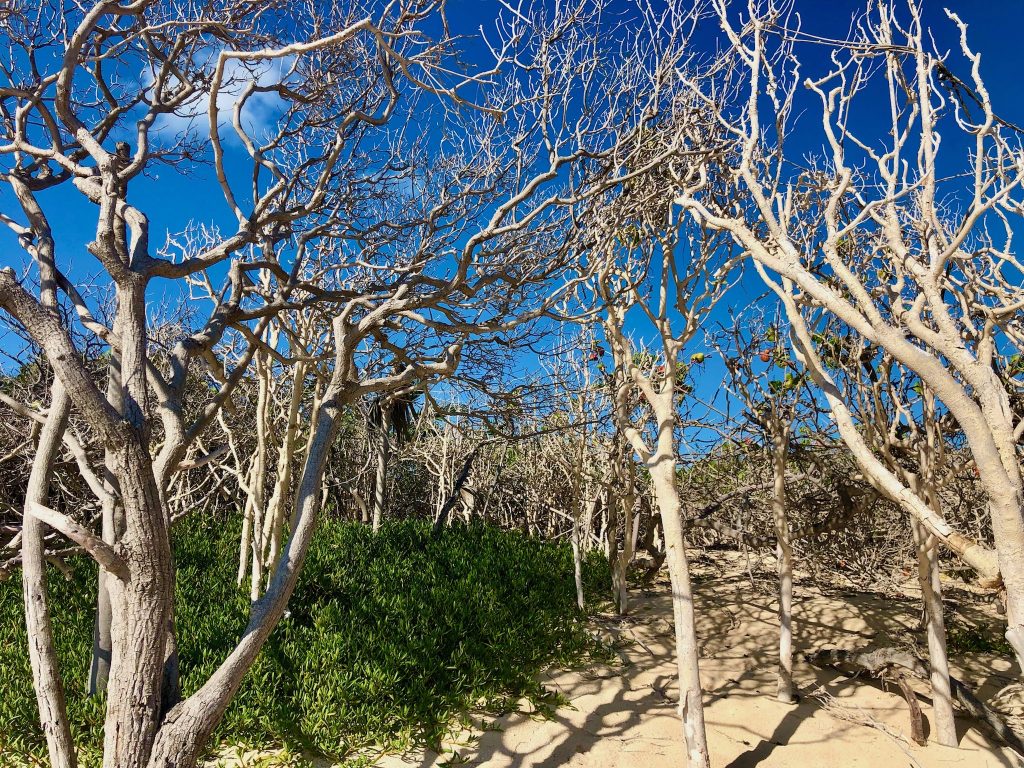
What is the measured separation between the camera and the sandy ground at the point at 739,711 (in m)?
5.75

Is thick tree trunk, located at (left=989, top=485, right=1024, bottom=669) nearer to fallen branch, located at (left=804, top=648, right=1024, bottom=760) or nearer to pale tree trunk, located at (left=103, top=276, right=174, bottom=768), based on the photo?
pale tree trunk, located at (left=103, top=276, right=174, bottom=768)

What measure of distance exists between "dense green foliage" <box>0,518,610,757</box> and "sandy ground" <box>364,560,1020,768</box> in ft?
1.36

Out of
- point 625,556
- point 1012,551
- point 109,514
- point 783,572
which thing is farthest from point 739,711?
point 109,514

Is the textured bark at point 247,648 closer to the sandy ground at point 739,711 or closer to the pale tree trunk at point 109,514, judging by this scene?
the pale tree trunk at point 109,514

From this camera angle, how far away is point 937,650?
6.11 m

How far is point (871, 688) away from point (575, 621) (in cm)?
329

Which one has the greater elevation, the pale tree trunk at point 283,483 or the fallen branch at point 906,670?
the pale tree trunk at point 283,483

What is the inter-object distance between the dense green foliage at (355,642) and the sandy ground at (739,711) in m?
0.41

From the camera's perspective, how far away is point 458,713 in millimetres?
6000

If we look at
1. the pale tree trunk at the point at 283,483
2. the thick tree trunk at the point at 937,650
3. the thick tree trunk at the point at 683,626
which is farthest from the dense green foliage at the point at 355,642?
the thick tree trunk at the point at 937,650

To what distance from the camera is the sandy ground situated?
18.9 ft

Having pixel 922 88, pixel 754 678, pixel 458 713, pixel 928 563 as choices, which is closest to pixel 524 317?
pixel 922 88

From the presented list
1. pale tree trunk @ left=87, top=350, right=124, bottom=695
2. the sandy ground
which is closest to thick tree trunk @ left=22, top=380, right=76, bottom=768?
pale tree trunk @ left=87, top=350, right=124, bottom=695

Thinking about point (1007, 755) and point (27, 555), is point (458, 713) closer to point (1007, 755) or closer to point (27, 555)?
point (27, 555)
